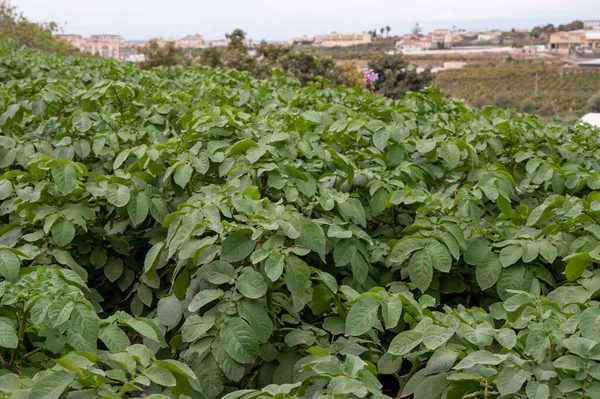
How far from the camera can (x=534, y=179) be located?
8.54ft

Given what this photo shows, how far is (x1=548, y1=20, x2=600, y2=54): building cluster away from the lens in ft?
154

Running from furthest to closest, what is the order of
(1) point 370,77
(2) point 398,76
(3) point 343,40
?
(3) point 343,40 → (2) point 398,76 → (1) point 370,77

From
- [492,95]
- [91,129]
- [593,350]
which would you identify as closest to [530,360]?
[593,350]

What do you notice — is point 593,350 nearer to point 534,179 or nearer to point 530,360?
point 530,360

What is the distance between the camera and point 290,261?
1575 mm

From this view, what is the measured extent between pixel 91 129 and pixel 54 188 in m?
0.77

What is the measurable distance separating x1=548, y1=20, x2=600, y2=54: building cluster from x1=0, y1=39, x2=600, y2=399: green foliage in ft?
160

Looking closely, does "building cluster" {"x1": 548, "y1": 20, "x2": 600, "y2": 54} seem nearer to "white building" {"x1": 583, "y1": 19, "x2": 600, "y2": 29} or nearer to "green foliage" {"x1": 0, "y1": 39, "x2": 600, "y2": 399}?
"white building" {"x1": 583, "y1": 19, "x2": 600, "y2": 29}

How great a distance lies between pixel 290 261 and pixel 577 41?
52316 millimetres

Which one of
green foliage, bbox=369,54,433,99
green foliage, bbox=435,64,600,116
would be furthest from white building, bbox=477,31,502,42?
green foliage, bbox=369,54,433,99

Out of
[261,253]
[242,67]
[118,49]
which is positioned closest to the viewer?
[261,253]

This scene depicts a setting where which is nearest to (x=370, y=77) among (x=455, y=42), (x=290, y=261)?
(x=290, y=261)

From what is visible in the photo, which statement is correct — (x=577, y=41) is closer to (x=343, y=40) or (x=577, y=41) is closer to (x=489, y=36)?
(x=489, y=36)

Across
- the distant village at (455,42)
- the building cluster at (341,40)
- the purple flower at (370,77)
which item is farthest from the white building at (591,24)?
the purple flower at (370,77)
